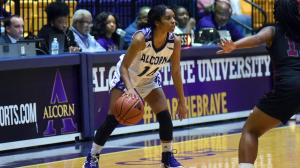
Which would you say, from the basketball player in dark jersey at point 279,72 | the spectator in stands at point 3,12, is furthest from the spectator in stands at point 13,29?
the basketball player in dark jersey at point 279,72

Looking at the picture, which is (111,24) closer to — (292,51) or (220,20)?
(220,20)

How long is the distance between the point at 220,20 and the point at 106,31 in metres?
3.10

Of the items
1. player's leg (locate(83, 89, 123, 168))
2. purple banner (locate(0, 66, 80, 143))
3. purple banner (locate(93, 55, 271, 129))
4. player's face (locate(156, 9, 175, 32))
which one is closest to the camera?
player's face (locate(156, 9, 175, 32))

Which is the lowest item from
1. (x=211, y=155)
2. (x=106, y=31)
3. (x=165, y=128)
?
(x=211, y=155)

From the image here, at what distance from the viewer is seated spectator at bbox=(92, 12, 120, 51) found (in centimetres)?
1480

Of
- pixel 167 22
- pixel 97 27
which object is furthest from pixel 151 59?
pixel 97 27

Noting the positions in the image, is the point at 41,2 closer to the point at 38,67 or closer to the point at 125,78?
the point at 38,67

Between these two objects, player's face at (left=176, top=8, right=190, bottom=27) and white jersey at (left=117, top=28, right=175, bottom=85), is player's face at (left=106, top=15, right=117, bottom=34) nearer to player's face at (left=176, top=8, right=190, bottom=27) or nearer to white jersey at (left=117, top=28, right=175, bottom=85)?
player's face at (left=176, top=8, right=190, bottom=27)

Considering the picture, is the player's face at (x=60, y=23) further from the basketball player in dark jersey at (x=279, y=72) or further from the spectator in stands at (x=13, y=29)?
the basketball player in dark jersey at (x=279, y=72)

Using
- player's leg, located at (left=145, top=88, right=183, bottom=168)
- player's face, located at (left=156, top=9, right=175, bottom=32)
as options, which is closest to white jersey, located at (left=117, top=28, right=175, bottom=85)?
player's face, located at (left=156, top=9, right=175, bottom=32)

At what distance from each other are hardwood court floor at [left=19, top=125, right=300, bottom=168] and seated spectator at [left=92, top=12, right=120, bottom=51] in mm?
2565

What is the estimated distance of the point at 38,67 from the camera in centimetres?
1278

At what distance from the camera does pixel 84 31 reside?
14383 millimetres

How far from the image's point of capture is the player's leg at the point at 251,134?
8.30 m
